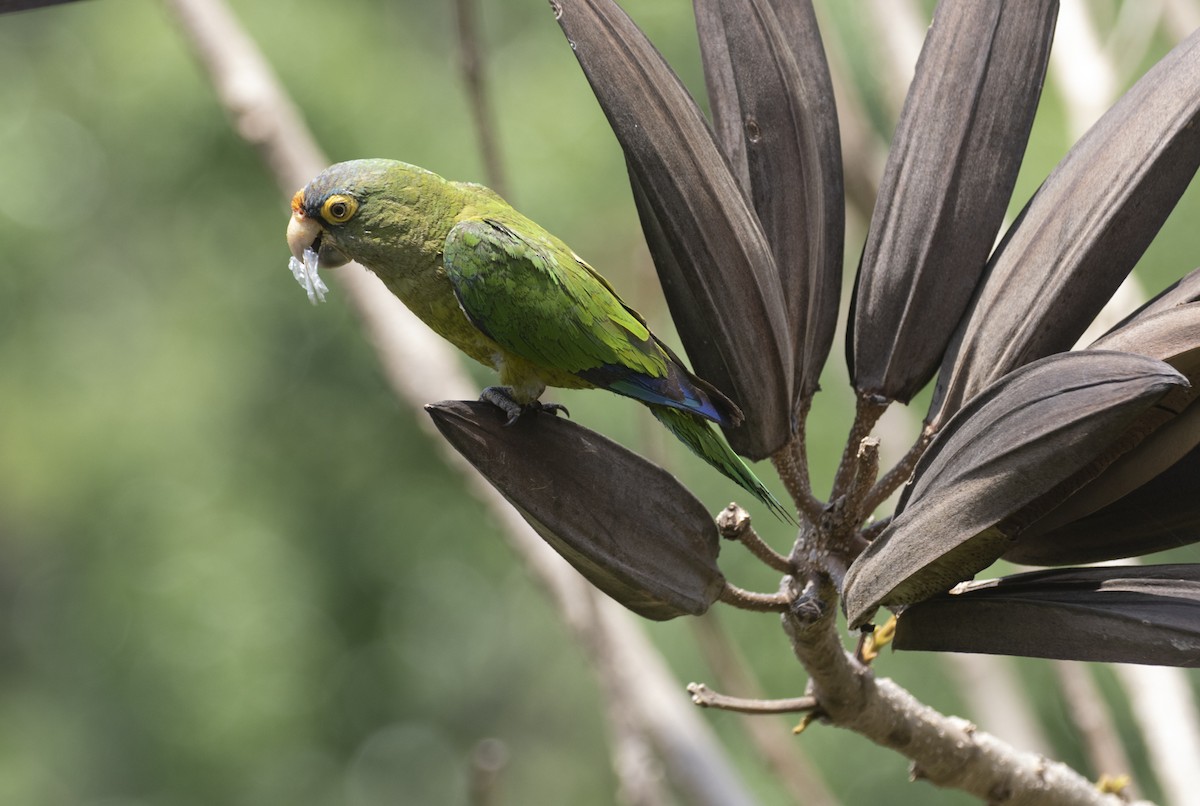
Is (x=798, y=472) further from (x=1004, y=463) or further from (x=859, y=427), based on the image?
(x=1004, y=463)

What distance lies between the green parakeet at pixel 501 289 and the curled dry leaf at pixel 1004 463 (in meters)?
0.21

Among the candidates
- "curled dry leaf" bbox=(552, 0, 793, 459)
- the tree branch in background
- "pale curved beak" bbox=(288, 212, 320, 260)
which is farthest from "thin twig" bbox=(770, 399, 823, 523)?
the tree branch in background

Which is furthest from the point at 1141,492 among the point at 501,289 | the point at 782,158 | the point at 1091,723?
the point at 1091,723

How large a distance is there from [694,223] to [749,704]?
482mm

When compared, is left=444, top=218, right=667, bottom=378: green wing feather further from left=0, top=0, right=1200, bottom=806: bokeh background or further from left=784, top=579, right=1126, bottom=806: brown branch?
left=0, top=0, right=1200, bottom=806: bokeh background

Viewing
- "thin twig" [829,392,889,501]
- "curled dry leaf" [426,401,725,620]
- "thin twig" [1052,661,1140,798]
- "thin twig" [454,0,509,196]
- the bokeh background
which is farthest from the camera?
the bokeh background

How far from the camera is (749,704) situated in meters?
1.22

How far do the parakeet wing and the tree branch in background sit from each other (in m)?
0.64

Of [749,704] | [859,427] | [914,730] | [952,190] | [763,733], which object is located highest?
[952,190]

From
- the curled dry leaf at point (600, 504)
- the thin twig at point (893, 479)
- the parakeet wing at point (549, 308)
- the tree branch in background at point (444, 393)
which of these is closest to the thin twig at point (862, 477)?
the thin twig at point (893, 479)

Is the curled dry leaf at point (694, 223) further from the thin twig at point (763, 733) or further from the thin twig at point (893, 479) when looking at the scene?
the thin twig at point (763, 733)

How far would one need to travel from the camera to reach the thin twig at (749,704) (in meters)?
1.20

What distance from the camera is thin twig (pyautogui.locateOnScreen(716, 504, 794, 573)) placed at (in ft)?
3.61

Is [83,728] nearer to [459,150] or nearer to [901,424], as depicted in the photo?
[459,150]
